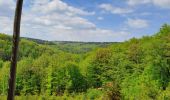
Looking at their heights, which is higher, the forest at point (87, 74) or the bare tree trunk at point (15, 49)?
the bare tree trunk at point (15, 49)

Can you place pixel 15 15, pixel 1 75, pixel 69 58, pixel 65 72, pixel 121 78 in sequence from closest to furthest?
pixel 15 15 < pixel 121 78 < pixel 65 72 < pixel 1 75 < pixel 69 58

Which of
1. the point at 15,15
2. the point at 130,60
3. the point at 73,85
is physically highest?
the point at 15,15

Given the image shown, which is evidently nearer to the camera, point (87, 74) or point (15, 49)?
point (15, 49)

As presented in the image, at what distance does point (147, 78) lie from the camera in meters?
89.5

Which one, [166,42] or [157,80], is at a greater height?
[166,42]

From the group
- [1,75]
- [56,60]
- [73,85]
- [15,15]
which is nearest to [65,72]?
[73,85]

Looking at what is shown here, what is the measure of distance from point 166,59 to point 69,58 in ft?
224

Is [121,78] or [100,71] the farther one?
[100,71]

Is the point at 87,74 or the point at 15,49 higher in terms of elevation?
the point at 15,49

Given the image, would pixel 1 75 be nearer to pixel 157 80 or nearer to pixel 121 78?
pixel 121 78

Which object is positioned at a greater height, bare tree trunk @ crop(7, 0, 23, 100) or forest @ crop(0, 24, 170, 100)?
bare tree trunk @ crop(7, 0, 23, 100)

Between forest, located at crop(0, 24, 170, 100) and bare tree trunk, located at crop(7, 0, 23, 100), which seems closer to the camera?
bare tree trunk, located at crop(7, 0, 23, 100)

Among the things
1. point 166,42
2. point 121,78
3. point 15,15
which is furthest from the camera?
point 121,78

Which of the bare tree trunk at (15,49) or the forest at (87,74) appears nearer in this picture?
the bare tree trunk at (15,49)
